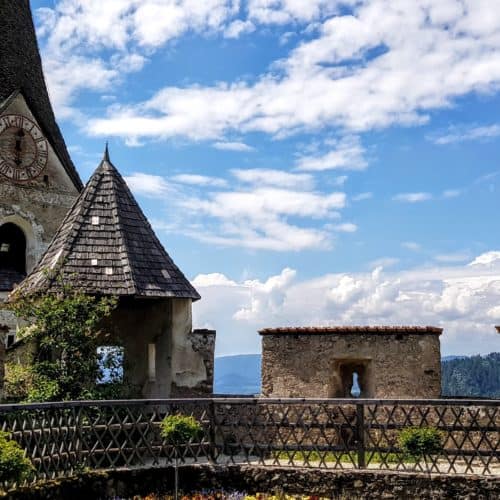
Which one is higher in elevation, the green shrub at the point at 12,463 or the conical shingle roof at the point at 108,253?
the conical shingle roof at the point at 108,253

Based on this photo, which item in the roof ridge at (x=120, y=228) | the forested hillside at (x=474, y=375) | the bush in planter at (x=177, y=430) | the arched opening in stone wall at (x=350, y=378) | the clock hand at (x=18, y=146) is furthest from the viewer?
the forested hillside at (x=474, y=375)

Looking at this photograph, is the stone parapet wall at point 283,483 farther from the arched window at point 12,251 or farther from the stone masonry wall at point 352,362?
the arched window at point 12,251

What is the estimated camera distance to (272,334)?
54.7 ft

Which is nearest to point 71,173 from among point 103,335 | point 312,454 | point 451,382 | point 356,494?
point 103,335

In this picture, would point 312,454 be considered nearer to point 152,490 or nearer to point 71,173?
point 152,490

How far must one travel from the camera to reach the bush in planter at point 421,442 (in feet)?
40.2

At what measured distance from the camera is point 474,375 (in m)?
94.6

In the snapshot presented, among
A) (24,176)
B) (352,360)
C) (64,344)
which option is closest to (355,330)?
(352,360)

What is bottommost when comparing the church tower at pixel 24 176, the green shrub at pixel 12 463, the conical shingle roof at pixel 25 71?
the green shrub at pixel 12 463

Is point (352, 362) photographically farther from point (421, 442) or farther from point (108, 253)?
point (108, 253)

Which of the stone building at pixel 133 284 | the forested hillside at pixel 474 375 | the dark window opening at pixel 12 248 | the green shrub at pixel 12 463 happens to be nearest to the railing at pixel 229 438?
the green shrub at pixel 12 463

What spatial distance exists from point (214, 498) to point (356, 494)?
2319mm

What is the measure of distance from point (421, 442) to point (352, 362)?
15.3 feet

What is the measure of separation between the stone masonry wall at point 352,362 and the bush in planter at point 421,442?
3.52 m
